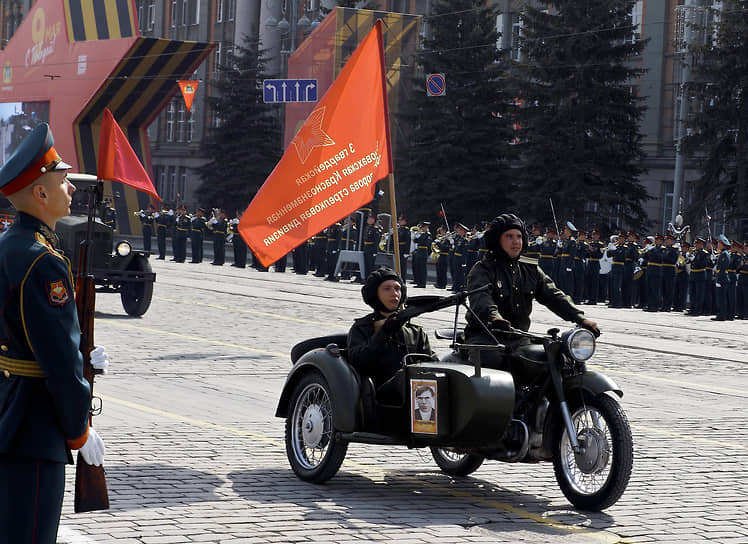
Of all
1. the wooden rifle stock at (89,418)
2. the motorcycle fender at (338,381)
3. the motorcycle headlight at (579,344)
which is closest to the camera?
the wooden rifle stock at (89,418)

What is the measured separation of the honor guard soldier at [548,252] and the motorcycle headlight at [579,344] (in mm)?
22645

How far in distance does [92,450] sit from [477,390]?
126 inches

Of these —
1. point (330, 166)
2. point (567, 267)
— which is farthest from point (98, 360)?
point (567, 267)

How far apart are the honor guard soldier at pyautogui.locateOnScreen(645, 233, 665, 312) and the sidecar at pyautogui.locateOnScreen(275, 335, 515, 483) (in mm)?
19564

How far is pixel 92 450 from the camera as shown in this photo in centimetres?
455

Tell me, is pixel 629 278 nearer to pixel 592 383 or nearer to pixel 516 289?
pixel 516 289

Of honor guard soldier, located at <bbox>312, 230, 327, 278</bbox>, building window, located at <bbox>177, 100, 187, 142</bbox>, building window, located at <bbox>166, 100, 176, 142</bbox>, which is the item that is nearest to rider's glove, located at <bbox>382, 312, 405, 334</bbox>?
honor guard soldier, located at <bbox>312, 230, 327, 278</bbox>

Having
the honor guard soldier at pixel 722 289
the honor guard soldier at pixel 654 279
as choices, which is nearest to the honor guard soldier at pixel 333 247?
the honor guard soldier at pixel 654 279

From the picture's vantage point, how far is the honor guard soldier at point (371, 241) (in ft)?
110

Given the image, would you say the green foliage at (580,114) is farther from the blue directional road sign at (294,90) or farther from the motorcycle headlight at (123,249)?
the motorcycle headlight at (123,249)

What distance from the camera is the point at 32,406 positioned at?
4078mm

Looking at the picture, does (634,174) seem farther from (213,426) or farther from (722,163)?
(213,426)

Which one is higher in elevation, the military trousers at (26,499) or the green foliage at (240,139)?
the green foliage at (240,139)

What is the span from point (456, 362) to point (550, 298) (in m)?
0.79
